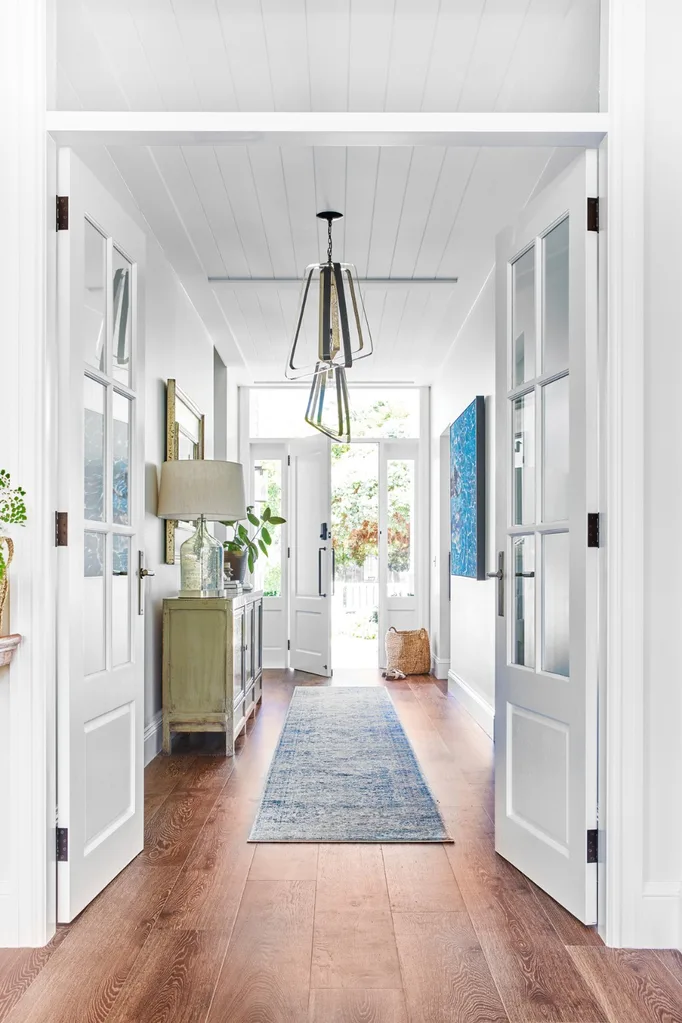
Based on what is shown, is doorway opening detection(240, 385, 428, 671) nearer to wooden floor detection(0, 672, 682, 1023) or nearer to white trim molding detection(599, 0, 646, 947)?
wooden floor detection(0, 672, 682, 1023)

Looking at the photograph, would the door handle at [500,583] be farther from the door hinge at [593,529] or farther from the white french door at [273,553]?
the white french door at [273,553]

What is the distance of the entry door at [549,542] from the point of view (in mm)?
2389

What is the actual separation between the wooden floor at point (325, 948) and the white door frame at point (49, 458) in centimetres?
19

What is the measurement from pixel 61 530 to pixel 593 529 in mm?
1477

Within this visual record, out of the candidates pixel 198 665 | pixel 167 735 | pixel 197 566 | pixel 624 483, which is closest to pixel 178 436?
pixel 197 566

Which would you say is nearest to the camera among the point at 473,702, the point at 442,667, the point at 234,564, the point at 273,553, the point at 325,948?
the point at 325,948

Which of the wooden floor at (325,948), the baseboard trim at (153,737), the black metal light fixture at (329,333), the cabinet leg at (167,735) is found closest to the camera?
the wooden floor at (325,948)

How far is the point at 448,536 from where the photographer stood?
296 inches

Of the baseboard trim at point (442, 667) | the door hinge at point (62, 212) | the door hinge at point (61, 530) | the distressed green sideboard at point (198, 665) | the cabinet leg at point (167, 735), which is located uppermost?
the door hinge at point (62, 212)

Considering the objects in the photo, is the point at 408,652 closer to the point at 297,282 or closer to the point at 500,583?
the point at 297,282

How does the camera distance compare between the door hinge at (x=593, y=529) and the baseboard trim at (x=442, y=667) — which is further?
the baseboard trim at (x=442, y=667)

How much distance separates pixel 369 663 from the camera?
28.7 feet

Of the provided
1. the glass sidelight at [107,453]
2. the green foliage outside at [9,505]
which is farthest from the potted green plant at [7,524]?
the glass sidelight at [107,453]

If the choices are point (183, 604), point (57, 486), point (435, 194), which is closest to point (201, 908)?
point (57, 486)
